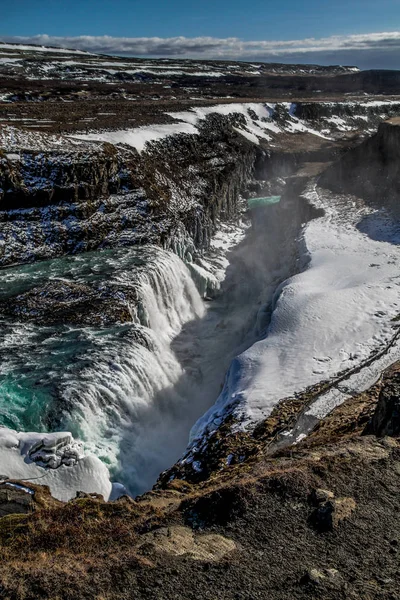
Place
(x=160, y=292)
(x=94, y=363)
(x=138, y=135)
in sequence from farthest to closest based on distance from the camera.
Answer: (x=138, y=135) < (x=160, y=292) < (x=94, y=363)

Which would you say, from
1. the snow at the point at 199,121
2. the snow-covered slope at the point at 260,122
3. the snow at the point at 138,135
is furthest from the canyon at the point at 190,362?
the snow-covered slope at the point at 260,122

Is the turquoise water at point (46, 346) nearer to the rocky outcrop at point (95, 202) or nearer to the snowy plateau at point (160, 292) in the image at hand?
the snowy plateau at point (160, 292)

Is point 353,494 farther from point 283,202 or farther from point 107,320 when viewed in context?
point 283,202

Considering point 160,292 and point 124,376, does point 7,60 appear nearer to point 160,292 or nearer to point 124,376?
point 160,292

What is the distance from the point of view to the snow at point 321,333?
650 inches

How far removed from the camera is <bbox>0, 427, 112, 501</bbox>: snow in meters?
12.9

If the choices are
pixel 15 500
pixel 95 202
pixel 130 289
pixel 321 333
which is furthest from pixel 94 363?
pixel 95 202

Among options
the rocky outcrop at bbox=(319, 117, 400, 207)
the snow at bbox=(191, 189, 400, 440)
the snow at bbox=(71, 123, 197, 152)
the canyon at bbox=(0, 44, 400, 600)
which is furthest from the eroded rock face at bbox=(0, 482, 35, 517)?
the rocky outcrop at bbox=(319, 117, 400, 207)

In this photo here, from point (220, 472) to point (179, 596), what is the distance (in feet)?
17.1

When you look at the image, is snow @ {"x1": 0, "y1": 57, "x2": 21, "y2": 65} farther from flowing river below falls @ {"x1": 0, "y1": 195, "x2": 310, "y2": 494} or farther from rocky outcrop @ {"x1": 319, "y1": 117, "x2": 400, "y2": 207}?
flowing river below falls @ {"x1": 0, "y1": 195, "x2": 310, "y2": 494}

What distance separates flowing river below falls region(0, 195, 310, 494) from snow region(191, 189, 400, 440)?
2.14 metres

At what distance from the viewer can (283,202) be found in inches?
1740

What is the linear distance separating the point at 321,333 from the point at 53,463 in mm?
11341

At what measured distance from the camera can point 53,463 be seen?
44.0ft
